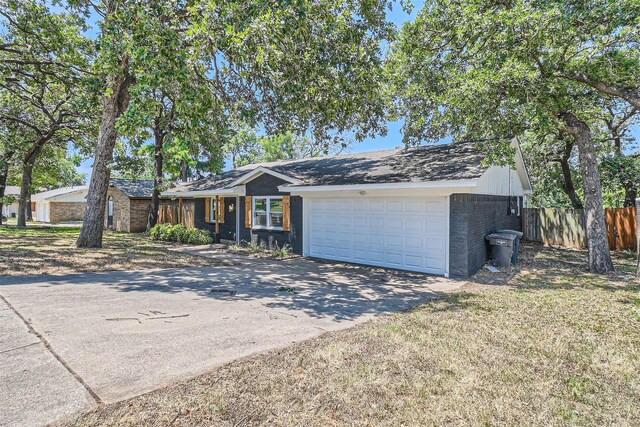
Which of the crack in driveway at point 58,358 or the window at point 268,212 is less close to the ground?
the window at point 268,212

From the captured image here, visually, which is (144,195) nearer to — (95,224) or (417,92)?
(95,224)

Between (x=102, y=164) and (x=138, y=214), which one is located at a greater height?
(x=102, y=164)

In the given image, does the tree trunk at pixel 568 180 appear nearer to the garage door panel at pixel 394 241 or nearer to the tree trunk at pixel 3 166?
the garage door panel at pixel 394 241

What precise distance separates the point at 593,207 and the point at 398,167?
5.53m

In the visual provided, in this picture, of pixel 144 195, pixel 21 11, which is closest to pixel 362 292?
pixel 21 11

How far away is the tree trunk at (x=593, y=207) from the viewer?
9.49 meters

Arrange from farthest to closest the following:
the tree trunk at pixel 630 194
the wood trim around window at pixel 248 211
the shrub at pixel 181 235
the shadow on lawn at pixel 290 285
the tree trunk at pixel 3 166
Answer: the tree trunk at pixel 3 166
the tree trunk at pixel 630 194
the shrub at pixel 181 235
the wood trim around window at pixel 248 211
the shadow on lawn at pixel 290 285

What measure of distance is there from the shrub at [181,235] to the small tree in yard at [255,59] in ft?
12.1

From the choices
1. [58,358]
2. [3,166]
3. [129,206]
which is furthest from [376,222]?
[3,166]

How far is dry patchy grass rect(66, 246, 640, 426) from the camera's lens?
9.42ft

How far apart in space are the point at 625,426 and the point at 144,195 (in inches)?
883

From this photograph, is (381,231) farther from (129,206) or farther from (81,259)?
(129,206)

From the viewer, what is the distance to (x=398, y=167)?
427 inches

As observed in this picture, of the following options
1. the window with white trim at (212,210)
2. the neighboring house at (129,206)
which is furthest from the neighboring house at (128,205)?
the window with white trim at (212,210)
